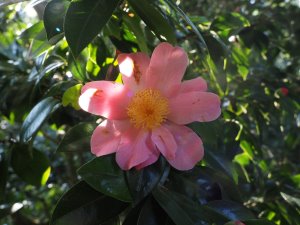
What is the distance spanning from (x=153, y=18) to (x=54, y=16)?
0.56 ft

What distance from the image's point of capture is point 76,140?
2.43 ft

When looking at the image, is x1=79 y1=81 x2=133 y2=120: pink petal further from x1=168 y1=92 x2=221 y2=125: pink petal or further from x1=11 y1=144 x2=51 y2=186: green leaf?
x1=11 y1=144 x2=51 y2=186: green leaf

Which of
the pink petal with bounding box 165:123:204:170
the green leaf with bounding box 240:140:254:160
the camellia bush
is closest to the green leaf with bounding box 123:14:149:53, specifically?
the camellia bush

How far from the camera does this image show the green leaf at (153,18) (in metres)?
0.69

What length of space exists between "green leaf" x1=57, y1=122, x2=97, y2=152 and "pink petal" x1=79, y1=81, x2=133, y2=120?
0.09 m

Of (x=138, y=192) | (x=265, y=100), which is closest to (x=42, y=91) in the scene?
(x=138, y=192)

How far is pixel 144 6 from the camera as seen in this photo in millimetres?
688

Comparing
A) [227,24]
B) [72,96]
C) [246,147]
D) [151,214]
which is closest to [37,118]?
[72,96]

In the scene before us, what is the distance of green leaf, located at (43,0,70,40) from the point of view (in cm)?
72

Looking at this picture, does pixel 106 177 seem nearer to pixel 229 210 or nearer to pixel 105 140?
pixel 105 140

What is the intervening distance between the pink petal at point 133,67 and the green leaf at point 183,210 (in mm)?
182

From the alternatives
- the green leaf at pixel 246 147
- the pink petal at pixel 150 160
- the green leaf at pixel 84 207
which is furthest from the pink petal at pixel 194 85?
the green leaf at pixel 246 147

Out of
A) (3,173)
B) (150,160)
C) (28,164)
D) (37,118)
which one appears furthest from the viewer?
(28,164)

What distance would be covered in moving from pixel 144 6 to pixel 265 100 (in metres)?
0.89
